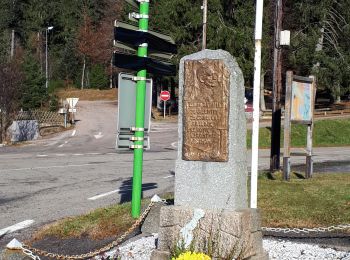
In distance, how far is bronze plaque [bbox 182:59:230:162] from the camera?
6.88m

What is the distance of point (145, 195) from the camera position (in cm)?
1330

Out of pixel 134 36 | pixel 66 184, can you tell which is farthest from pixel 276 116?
pixel 134 36

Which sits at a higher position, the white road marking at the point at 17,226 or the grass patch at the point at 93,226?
the grass patch at the point at 93,226

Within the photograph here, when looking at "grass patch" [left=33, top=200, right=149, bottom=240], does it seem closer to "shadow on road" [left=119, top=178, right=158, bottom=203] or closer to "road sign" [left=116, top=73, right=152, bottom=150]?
"road sign" [left=116, top=73, right=152, bottom=150]

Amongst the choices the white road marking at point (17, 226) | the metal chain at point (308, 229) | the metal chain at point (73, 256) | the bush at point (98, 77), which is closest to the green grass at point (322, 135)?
the white road marking at point (17, 226)

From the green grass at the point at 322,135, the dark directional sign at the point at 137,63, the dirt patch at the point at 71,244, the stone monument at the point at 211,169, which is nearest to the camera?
the stone monument at the point at 211,169

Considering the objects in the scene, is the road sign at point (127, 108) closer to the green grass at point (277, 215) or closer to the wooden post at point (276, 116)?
the green grass at point (277, 215)

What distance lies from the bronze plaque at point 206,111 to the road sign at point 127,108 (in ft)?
8.25

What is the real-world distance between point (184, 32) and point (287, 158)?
3752 centimetres

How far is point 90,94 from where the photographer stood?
84312 mm

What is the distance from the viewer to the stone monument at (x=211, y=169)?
6.69m

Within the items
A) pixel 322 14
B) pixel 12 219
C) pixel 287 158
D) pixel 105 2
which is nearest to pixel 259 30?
pixel 12 219

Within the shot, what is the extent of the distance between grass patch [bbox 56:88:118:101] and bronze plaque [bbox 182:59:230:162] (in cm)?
7523

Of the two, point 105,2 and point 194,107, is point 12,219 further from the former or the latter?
point 105,2
